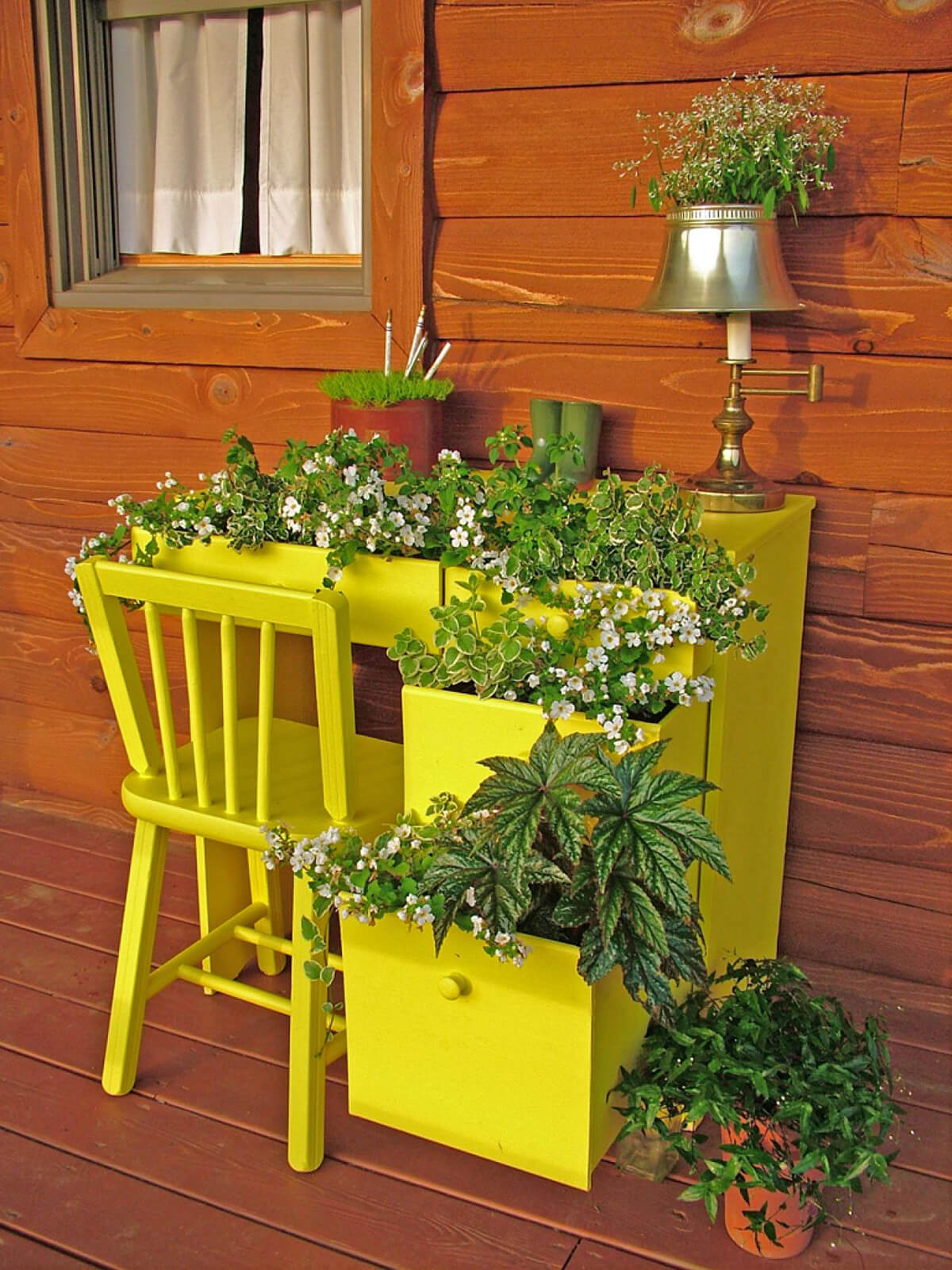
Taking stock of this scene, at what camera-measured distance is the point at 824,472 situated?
6.65 ft

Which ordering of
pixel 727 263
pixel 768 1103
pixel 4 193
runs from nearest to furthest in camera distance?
pixel 768 1103
pixel 727 263
pixel 4 193

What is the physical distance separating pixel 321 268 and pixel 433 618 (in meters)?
1.07

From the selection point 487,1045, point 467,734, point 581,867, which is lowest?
point 487,1045

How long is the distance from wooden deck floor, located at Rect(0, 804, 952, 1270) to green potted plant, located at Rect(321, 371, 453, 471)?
100 centimetres

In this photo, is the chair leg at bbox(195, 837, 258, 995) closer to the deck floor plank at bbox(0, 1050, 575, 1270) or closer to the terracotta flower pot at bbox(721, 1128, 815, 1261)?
the deck floor plank at bbox(0, 1050, 575, 1270)

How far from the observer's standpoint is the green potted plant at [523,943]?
1386 millimetres

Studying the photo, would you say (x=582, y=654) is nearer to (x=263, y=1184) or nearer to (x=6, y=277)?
(x=263, y=1184)

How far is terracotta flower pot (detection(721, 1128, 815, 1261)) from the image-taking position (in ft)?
5.11

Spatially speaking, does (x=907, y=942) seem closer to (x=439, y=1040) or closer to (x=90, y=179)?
(x=439, y=1040)

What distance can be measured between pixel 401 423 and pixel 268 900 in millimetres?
858

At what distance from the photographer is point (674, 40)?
196 centimetres

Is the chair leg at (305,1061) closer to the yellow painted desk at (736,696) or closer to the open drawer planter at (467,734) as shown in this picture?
the open drawer planter at (467,734)

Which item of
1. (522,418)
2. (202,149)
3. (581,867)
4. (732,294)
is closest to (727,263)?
(732,294)

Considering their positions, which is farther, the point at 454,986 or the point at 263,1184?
the point at 263,1184
